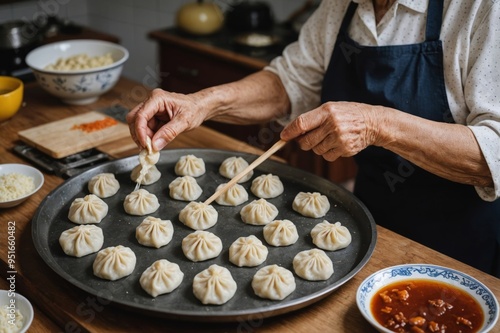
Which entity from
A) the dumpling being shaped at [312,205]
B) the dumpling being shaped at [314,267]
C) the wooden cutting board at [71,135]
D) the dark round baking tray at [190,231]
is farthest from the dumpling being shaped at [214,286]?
the wooden cutting board at [71,135]

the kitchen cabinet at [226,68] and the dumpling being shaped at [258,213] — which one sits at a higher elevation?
the dumpling being shaped at [258,213]

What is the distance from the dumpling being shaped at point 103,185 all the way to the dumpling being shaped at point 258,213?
16.6 inches

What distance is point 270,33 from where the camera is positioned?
3.83 m

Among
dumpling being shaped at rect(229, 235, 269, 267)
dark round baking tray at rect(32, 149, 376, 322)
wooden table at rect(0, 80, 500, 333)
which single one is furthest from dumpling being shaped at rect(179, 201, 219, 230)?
Result: wooden table at rect(0, 80, 500, 333)

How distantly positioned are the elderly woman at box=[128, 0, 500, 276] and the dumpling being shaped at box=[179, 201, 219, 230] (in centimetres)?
21

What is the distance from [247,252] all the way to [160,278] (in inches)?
9.7

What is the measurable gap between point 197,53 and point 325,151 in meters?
2.20

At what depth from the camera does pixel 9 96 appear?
2.26 metres

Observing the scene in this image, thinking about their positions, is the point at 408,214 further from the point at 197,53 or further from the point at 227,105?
the point at 197,53

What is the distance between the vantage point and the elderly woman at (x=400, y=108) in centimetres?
167

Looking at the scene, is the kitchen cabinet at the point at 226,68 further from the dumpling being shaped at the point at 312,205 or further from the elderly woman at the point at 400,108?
the dumpling being shaped at the point at 312,205

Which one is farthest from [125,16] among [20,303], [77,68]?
[20,303]

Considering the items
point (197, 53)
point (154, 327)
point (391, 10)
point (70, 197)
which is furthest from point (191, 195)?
point (197, 53)

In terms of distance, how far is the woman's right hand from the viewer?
1.79 m
